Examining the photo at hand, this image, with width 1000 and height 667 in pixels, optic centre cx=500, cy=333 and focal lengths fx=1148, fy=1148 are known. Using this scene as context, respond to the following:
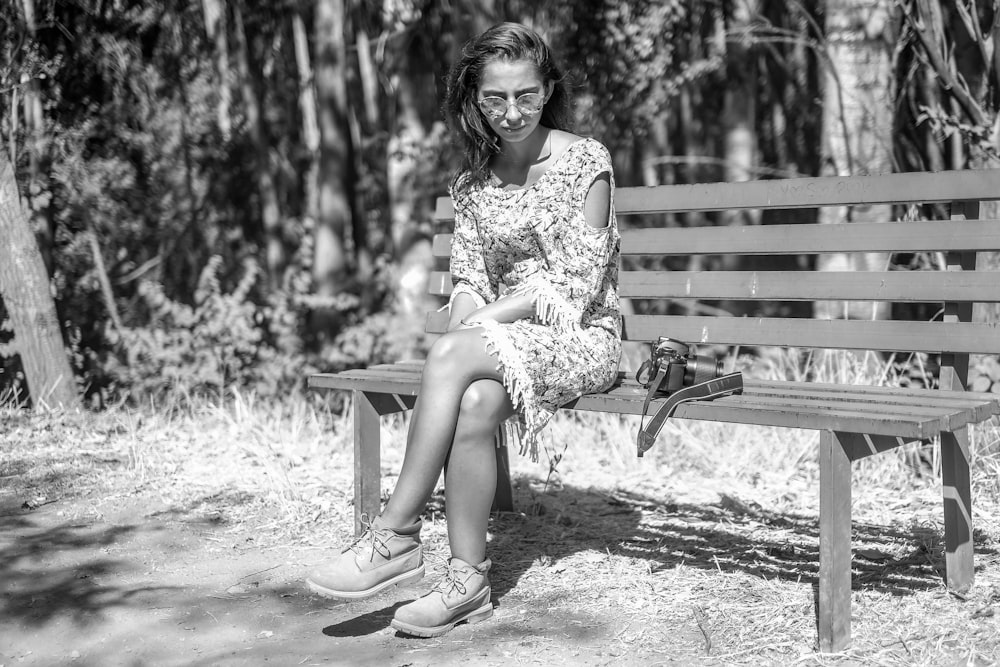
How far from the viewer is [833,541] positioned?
2.78 metres

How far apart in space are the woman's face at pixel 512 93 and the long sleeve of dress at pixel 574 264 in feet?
0.75

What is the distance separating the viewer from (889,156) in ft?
20.1

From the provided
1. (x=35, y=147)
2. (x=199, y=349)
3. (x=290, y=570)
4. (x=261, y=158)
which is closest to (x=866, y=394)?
(x=290, y=570)

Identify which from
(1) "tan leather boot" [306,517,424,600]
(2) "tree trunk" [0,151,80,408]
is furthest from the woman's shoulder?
(2) "tree trunk" [0,151,80,408]

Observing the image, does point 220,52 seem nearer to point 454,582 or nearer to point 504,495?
point 504,495

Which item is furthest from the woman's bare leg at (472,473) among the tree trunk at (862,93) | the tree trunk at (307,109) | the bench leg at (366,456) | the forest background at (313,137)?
the tree trunk at (307,109)

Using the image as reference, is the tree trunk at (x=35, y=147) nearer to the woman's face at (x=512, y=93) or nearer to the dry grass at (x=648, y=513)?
Result: the dry grass at (x=648, y=513)

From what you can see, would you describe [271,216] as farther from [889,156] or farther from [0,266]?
[889,156]

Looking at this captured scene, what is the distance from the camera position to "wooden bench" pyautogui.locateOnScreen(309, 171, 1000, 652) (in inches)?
110

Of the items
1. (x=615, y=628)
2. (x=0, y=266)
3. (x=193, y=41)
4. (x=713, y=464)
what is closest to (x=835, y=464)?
(x=615, y=628)

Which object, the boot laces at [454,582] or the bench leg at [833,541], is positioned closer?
the bench leg at [833,541]

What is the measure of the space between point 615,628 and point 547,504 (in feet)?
4.32

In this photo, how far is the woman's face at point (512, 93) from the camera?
3.36 m

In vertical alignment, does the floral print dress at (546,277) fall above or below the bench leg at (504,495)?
above
